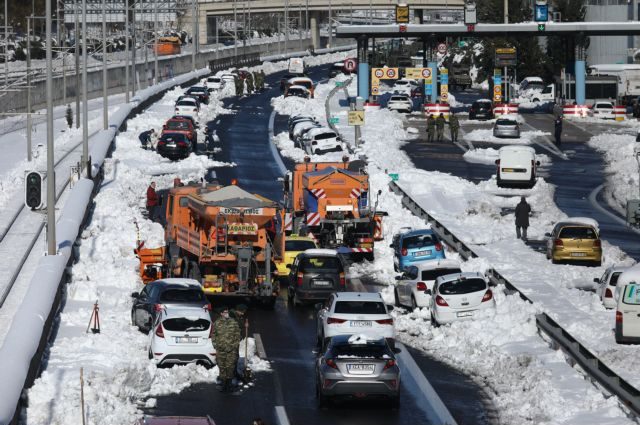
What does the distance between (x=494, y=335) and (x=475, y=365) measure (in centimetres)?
184

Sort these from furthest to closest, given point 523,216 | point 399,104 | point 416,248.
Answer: point 399,104
point 523,216
point 416,248

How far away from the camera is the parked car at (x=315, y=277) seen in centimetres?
3522

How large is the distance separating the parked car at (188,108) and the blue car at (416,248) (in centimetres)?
4943

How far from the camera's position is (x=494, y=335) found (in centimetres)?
2959

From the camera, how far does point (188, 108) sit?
8950cm

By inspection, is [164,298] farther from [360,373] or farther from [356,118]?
[356,118]

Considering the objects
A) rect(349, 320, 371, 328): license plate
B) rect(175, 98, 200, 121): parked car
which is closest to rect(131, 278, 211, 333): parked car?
rect(349, 320, 371, 328): license plate

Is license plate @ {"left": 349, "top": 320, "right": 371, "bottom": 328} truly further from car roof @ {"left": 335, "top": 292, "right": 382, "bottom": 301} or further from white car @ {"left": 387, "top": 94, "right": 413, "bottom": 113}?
white car @ {"left": 387, "top": 94, "right": 413, "bottom": 113}

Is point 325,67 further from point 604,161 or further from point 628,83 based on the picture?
point 604,161

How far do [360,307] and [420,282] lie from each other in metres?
5.51

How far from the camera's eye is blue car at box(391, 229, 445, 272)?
39.7 metres

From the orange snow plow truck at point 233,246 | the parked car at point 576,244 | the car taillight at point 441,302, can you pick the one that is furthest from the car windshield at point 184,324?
the parked car at point 576,244

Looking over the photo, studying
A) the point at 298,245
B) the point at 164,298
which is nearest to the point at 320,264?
the point at 298,245

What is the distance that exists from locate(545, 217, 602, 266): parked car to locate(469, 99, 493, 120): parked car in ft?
170
